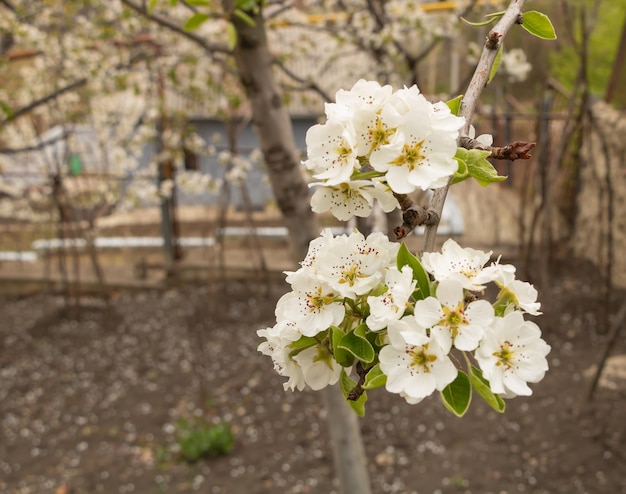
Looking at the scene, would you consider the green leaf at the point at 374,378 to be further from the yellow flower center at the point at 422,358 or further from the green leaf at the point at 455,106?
the green leaf at the point at 455,106

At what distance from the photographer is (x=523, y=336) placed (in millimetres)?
747

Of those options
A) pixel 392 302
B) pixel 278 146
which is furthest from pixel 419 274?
pixel 278 146

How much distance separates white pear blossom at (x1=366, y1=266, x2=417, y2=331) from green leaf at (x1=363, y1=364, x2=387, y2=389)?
56 mm

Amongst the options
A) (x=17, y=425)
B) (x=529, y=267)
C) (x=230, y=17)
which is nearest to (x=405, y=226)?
(x=230, y=17)

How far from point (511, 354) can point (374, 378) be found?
163 mm

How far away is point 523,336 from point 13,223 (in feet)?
27.5

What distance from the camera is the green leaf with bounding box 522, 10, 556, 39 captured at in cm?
94

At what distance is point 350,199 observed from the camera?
85cm

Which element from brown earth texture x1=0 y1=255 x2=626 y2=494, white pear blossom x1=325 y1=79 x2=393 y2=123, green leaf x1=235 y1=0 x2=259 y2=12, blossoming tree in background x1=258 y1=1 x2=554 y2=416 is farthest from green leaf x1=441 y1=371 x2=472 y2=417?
brown earth texture x1=0 y1=255 x2=626 y2=494

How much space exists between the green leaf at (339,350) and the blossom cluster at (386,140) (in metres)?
A: 0.18

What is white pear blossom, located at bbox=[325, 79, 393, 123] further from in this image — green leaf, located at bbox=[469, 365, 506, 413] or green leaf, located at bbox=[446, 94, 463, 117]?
green leaf, located at bbox=[469, 365, 506, 413]

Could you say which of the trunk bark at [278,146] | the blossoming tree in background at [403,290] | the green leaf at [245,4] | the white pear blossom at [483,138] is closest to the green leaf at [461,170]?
the blossoming tree in background at [403,290]

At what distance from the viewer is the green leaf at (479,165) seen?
2.56ft

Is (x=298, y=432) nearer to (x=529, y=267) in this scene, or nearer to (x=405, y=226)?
(x=529, y=267)
